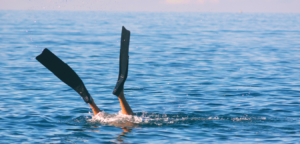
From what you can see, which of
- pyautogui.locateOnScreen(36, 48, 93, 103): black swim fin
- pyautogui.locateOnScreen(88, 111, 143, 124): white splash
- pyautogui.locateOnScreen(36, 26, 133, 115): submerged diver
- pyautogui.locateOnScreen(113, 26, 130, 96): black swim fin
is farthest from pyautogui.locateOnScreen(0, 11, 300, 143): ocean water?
pyautogui.locateOnScreen(113, 26, 130, 96): black swim fin

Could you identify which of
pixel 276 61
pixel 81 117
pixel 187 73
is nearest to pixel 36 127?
pixel 81 117

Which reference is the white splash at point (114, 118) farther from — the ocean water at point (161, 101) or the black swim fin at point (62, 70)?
the black swim fin at point (62, 70)

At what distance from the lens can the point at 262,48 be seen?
1300 inches

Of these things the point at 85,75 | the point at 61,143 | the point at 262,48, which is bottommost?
the point at 61,143

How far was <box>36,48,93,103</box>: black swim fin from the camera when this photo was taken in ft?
34.6

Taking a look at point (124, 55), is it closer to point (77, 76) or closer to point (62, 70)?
point (77, 76)

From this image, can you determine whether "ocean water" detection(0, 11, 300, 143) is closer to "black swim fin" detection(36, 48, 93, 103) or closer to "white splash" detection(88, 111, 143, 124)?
"white splash" detection(88, 111, 143, 124)

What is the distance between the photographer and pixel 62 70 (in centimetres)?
1091

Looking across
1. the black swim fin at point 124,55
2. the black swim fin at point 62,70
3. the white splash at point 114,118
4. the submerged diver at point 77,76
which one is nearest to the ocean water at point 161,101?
the white splash at point 114,118

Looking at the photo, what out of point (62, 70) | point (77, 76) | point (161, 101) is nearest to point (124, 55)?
point (77, 76)

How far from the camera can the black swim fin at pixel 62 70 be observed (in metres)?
10.5

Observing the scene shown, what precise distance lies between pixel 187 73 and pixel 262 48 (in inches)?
576

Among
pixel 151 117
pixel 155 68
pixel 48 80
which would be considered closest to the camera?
pixel 151 117

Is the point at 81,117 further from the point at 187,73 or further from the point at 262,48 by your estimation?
the point at 262,48
